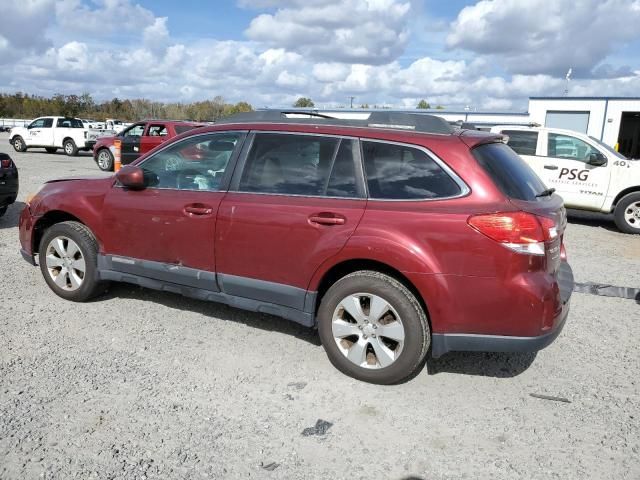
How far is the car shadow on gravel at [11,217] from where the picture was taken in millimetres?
8491

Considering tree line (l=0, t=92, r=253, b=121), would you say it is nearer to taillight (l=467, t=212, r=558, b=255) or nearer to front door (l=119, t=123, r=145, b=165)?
front door (l=119, t=123, r=145, b=165)

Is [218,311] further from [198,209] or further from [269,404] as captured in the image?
[269,404]

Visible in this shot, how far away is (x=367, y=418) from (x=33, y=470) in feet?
5.94

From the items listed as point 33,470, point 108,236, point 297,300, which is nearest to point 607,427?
point 297,300

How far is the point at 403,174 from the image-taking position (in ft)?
11.8

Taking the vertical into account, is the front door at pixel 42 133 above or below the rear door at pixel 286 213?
above

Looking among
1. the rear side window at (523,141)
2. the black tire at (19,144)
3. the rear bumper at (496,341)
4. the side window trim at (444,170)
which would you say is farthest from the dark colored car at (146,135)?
the rear bumper at (496,341)

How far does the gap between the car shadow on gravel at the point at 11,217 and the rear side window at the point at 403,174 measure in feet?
22.6

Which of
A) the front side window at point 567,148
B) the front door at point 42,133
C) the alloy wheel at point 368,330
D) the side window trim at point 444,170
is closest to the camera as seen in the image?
the side window trim at point 444,170

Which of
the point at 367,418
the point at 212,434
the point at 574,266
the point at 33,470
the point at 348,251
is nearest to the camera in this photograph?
the point at 33,470

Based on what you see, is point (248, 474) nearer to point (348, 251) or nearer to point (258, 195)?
point (348, 251)

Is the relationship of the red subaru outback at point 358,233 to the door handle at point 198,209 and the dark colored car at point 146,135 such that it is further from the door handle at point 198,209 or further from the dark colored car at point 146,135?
the dark colored car at point 146,135

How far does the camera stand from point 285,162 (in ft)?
13.3

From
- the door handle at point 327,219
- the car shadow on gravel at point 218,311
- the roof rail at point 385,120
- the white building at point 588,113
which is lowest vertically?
the car shadow on gravel at point 218,311
